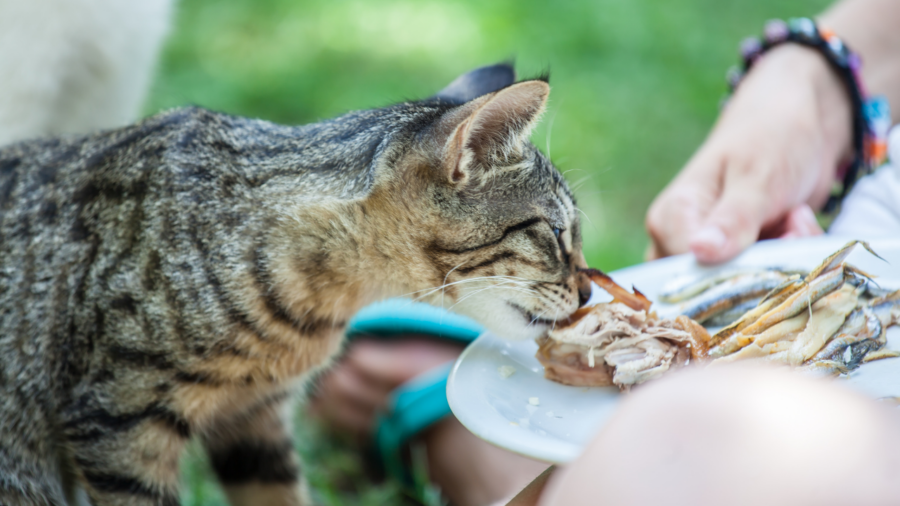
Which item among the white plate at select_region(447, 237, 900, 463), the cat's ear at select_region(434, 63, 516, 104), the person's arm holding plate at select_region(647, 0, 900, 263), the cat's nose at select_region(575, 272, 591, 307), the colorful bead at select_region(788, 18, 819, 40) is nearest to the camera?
the white plate at select_region(447, 237, 900, 463)

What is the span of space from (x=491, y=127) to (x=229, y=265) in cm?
54

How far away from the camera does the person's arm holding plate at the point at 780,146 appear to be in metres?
1.81

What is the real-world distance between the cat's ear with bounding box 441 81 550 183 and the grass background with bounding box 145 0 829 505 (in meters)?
1.63

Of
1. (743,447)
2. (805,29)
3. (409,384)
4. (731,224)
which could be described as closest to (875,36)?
(805,29)

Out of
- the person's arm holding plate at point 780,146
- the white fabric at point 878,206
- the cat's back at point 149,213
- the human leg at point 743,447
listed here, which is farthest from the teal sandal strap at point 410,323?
the human leg at point 743,447

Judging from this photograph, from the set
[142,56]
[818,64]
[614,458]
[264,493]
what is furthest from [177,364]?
[818,64]

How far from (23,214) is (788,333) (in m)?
1.47

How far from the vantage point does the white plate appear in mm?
1083

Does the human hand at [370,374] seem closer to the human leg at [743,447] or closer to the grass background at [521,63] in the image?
the grass background at [521,63]

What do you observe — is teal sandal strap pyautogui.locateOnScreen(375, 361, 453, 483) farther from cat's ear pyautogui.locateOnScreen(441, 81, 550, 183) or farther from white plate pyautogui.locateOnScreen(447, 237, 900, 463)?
cat's ear pyautogui.locateOnScreen(441, 81, 550, 183)

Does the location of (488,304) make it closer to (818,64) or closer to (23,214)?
(23,214)

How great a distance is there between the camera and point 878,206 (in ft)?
5.79

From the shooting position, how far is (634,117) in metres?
3.76

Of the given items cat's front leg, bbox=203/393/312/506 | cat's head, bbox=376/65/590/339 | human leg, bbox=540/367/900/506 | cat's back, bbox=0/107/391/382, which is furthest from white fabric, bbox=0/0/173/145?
human leg, bbox=540/367/900/506
